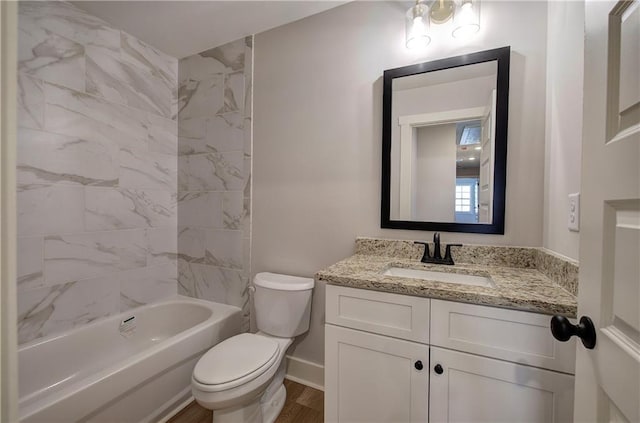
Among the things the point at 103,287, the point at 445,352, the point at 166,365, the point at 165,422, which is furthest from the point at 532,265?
the point at 103,287

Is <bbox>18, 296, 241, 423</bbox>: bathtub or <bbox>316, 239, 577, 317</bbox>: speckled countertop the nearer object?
<bbox>316, 239, 577, 317</bbox>: speckled countertop

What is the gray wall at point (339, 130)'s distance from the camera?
4.18ft

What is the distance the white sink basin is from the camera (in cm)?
123

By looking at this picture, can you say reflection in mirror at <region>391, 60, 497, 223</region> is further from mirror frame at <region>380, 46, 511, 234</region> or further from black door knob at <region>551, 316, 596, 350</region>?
black door knob at <region>551, 316, 596, 350</region>

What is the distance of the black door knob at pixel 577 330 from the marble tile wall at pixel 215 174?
5.69 ft

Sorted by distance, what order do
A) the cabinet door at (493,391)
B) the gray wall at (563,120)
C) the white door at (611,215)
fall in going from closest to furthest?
the white door at (611,215) → the cabinet door at (493,391) → the gray wall at (563,120)

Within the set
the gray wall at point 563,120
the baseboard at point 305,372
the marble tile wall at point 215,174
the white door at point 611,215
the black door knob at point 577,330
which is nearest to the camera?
the white door at point 611,215

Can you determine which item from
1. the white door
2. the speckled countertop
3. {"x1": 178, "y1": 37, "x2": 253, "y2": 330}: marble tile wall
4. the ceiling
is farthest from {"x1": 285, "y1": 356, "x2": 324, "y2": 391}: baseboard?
the ceiling

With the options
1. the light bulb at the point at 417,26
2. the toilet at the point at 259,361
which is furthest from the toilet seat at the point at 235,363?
the light bulb at the point at 417,26

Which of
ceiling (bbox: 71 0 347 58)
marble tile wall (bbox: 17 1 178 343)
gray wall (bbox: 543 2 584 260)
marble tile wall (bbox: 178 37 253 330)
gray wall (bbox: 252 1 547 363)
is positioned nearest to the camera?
gray wall (bbox: 543 2 584 260)

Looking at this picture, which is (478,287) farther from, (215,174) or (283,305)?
(215,174)

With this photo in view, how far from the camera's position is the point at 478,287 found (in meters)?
1.00

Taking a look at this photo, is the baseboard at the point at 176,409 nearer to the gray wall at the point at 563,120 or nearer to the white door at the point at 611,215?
the white door at the point at 611,215

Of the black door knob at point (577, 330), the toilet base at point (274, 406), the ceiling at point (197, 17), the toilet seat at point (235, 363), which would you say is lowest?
the toilet base at point (274, 406)
